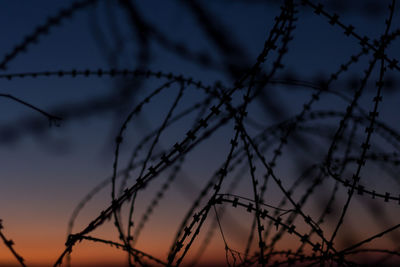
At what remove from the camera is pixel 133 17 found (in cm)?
270

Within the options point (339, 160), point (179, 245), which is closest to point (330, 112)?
point (339, 160)

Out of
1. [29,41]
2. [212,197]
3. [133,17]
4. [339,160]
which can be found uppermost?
[133,17]

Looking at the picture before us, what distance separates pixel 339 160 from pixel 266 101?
24.4 inches

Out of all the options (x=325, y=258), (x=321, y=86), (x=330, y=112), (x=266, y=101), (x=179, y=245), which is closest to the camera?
(x=179, y=245)

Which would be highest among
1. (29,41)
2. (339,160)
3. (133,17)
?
(133,17)

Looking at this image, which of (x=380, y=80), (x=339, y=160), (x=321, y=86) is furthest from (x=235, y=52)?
(x=339, y=160)

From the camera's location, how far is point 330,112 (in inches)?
105

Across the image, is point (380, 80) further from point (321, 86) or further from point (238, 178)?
point (238, 178)

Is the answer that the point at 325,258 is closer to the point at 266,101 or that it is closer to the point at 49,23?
the point at 266,101

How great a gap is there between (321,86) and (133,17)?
3.76 feet

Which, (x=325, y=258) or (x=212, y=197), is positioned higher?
(x=212, y=197)

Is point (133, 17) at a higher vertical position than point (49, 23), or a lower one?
higher

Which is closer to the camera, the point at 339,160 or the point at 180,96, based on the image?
the point at 180,96

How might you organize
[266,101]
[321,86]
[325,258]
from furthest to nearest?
[321,86]
[266,101]
[325,258]
